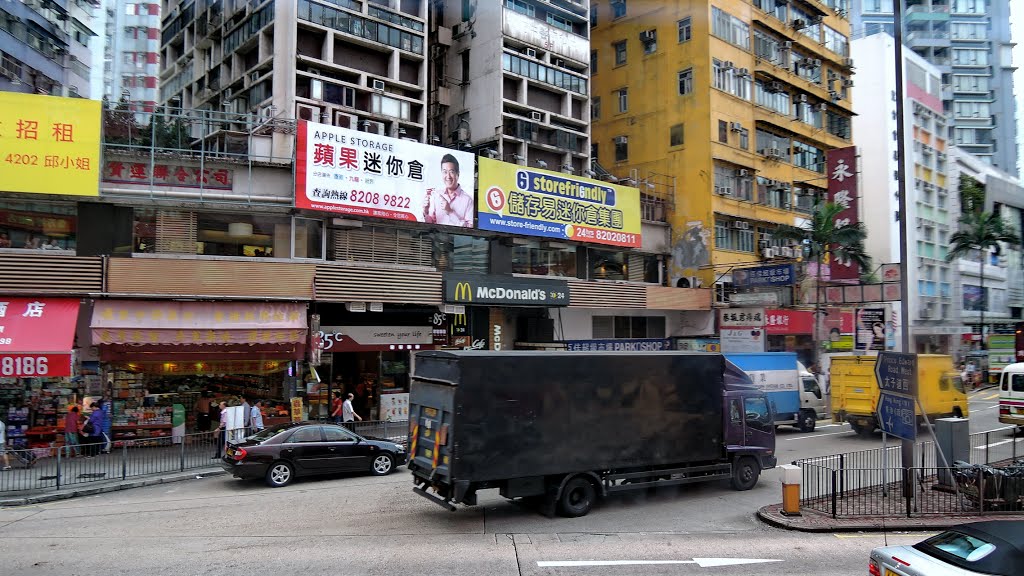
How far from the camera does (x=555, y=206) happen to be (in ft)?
91.5

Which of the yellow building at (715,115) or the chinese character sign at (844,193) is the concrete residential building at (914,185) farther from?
the chinese character sign at (844,193)

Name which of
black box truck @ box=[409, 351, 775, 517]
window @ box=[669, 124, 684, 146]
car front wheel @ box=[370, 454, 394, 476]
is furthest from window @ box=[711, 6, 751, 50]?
car front wheel @ box=[370, 454, 394, 476]

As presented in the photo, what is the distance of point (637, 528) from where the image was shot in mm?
11602

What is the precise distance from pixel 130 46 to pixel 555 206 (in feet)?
226

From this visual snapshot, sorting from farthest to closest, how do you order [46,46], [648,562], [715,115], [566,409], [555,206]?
[46,46] < [715,115] < [555,206] < [566,409] < [648,562]

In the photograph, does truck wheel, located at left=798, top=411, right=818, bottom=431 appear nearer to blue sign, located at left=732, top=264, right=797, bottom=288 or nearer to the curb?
blue sign, located at left=732, top=264, right=797, bottom=288

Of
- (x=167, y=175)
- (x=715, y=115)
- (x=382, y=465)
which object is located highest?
(x=715, y=115)

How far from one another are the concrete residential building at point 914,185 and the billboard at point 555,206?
1052 inches

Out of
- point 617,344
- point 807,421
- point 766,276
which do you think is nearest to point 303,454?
point 617,344

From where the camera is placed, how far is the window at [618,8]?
3981 cm

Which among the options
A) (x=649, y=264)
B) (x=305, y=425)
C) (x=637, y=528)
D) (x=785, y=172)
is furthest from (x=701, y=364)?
(x=785, y=172)

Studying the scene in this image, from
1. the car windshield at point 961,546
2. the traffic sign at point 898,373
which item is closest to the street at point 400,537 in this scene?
the car windshield at point 961,546

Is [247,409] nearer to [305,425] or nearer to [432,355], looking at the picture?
[305,425]

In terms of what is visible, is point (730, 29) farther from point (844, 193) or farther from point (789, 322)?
point (789, 322)
